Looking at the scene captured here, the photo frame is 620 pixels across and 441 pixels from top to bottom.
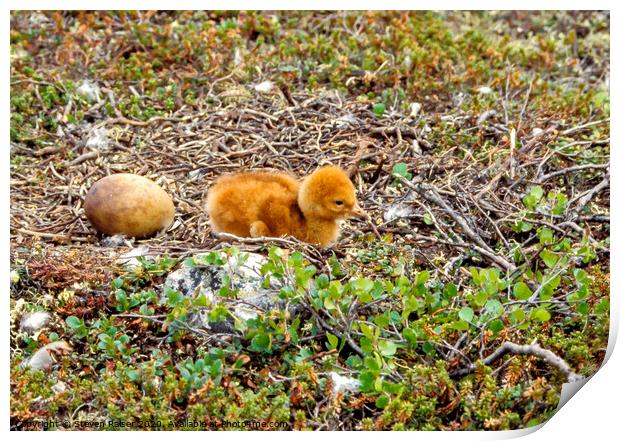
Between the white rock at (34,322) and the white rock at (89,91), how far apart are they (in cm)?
105

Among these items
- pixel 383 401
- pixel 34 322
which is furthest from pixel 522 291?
pixel 34 322

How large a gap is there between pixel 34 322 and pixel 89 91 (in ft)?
3.59

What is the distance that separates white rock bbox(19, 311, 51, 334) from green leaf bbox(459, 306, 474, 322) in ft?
3.40

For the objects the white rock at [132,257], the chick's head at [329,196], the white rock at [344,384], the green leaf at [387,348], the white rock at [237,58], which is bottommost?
the white rock at [344,384]

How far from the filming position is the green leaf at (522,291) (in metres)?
2.73

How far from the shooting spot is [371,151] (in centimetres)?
349

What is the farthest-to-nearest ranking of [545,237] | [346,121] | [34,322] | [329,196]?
[346,121] < [329,196] < [545,237] < [34,322]

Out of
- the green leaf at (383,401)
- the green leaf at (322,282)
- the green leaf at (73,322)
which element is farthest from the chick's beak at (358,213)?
the green leaf at (73,322)

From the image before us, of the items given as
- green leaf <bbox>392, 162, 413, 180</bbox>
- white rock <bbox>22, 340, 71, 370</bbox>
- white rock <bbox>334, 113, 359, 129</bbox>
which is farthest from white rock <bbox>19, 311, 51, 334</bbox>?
white rock <bbox>334, 113, 359, 129</bbox>

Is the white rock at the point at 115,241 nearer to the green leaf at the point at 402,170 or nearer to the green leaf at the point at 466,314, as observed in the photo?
the green leaf at the point at 402,170

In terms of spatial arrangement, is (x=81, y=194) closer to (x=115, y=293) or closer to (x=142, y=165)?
(x=142, y=165)

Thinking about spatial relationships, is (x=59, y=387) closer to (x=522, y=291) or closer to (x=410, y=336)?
(x=410, y=336)

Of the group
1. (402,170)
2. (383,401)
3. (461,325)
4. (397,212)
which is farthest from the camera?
(402,170)

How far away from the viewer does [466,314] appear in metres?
2.68
